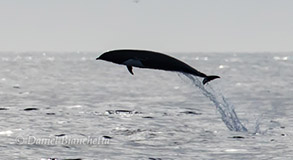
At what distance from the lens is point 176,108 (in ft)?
127

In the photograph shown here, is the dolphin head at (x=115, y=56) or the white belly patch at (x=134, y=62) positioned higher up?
the dolphin head at (x=115, y=56)

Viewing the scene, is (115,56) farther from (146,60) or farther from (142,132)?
(142,132)

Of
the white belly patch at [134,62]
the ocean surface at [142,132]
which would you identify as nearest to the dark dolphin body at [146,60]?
the white belly patch at [134,62]

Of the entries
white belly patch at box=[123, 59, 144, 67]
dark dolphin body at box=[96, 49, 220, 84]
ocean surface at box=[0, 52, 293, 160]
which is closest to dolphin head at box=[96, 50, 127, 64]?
dark dolphin body at box=[96, 49, 220, 84]

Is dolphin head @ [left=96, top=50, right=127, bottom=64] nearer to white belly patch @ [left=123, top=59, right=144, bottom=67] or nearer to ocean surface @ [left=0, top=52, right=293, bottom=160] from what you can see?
white belly patch @ [left=123, top=59, right=144, bottom=67]

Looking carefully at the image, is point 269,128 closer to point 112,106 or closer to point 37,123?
point 37,123

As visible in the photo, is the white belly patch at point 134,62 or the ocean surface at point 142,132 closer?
the white belly patch at point 134,62

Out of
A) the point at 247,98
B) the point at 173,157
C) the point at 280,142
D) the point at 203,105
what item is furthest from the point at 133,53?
the point at 247,98

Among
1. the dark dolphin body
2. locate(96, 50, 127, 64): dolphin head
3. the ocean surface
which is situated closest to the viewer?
the dark dolphin body

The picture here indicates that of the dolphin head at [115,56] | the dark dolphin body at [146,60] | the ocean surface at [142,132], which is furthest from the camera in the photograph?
the ocean surface at [142,132]

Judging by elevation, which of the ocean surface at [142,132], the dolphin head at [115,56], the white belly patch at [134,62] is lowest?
the ocean surface at [142,132]

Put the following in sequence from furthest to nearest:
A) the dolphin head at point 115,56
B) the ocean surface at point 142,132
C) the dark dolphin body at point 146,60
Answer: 1. the ocean surface at point 142,132
2. the dolphin head at point 115,56
3. the dark dolphin body at point 146,60

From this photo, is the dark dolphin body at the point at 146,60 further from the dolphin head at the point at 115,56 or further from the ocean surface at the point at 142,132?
the ocean surface at the point at 142,132

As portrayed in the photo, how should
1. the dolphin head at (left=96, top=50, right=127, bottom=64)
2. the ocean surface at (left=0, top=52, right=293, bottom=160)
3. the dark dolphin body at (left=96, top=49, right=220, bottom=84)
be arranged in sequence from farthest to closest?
the ocean surface at (left=0, top=52, right=293, bottom=160)
the dolphin head at (left=96, top=50, right=127, bottom=64)
the dark dolphin body at (left=96, top=49, right=220, bottom=84)
